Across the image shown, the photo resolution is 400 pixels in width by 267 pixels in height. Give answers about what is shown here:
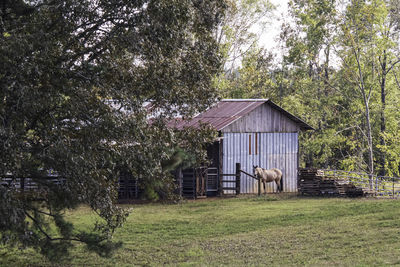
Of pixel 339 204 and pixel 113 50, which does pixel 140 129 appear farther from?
pixel 339 204

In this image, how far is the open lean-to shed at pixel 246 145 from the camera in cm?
2941

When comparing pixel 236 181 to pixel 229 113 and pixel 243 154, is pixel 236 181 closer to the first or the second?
pixel 243 154

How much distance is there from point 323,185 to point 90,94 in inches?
793

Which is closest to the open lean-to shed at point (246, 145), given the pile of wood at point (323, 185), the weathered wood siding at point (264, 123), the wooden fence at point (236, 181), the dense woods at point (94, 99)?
→ the weathered wood siding at point (264, 123)

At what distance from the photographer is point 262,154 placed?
31906mm

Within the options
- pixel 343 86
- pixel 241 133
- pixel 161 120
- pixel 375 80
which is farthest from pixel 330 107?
pixel 161 120

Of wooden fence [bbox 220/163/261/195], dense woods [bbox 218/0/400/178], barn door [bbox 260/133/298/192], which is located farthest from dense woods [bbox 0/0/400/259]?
dense woods [bbox 218/0/400/178]

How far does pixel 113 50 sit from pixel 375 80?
3114 centimetres

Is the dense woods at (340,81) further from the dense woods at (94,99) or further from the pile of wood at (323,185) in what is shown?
the dense woods at (94,99)

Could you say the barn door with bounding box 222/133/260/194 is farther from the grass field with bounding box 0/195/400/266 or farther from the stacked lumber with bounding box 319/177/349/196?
the grass field with bounding box 0/195/400/266

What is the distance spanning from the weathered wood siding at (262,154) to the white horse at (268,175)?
532mm

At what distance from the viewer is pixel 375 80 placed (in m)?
41.1

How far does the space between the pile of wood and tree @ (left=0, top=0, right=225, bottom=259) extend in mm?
16838

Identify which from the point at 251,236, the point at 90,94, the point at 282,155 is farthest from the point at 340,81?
the point at 90,94
